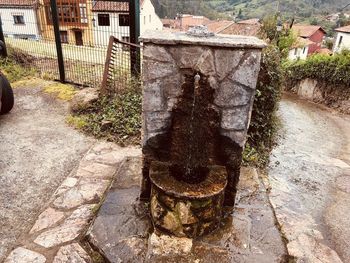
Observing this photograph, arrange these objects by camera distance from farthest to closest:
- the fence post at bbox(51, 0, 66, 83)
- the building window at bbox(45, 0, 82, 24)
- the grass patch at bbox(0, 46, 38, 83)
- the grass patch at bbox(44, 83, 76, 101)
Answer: the grass patch at bbox(0, 46, 38, 83), the building window at bbox(45, 0, 82, 24), the grass patch at bbox(44, 83, 76, 101), the fence post at bbox(51, 0, 66, 83)

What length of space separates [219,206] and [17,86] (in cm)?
537

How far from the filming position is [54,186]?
3336mm

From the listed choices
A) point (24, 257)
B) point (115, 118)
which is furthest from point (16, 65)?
point (24, 257)

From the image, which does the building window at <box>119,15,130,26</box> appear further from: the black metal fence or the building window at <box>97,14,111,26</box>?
the building window at <box>97,14,111,26</box>

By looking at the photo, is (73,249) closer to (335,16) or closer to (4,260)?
(4,260)

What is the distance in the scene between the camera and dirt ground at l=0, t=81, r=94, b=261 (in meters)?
2.88

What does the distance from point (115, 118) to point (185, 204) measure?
280cm

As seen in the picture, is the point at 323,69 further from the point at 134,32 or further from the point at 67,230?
the point at 67,230

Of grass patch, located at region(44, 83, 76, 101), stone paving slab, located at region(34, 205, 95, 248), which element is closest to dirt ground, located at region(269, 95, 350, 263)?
stone paving slab, located at region(34, 205, 95, 248)

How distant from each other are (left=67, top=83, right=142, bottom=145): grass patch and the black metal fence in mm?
480

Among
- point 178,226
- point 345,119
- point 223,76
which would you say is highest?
point 223,76

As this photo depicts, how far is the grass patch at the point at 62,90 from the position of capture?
5797 millimetres

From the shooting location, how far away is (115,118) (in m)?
4.80

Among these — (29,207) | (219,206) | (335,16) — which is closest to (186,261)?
(219,206)
